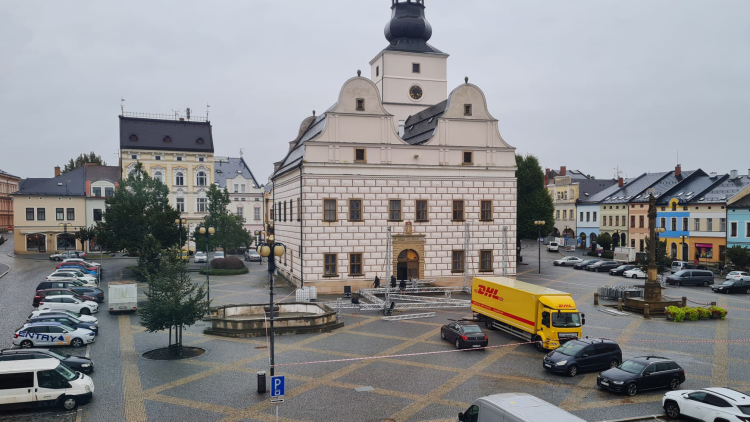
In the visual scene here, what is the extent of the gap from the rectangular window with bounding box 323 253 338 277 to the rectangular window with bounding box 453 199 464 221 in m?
10.5

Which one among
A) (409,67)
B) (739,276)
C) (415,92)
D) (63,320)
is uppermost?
(409,67)

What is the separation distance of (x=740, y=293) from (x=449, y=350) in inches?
1274

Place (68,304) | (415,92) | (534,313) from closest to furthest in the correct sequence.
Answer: (534,313) → (68,304) → (415,92)

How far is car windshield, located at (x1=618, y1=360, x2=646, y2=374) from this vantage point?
65.0ft

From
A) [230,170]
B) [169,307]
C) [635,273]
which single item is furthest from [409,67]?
[230,170]

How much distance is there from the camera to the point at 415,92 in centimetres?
5366

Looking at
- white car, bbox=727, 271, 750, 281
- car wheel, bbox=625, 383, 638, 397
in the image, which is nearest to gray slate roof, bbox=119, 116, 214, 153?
white car, bbox=727, 271, 750, 281

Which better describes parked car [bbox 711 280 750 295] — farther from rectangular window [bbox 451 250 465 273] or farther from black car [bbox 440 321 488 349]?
black car [bbox 440 321 488 349]

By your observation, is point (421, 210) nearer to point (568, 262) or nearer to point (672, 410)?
point (672, 410)

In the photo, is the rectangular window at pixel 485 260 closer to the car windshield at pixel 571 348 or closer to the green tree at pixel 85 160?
the car windshield at pixel 571 348

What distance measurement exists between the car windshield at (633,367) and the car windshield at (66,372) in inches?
782

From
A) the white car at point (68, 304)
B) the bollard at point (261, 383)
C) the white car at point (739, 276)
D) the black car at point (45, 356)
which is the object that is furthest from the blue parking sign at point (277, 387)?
the white car at point (739, 276)

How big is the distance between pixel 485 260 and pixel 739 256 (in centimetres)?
2763

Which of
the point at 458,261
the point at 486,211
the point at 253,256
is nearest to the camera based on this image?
the point at 458,261
